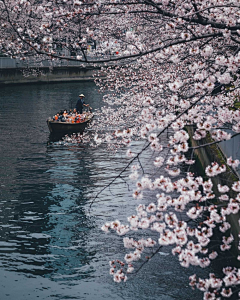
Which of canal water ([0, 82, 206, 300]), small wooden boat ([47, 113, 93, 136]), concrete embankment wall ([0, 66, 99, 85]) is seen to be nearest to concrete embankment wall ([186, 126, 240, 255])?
canal water ([0, 82, 206, 300])

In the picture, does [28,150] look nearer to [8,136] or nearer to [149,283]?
[8,136]

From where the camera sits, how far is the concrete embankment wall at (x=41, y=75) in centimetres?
5178

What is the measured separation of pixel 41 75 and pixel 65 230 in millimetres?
45852

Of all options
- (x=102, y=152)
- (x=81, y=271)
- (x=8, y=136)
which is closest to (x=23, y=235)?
(x=81, y=271)

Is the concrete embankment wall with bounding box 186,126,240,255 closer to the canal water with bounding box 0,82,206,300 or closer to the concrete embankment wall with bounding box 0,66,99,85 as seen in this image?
the canal water with bounding box 0,82,206,300

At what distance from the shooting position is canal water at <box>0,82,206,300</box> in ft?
31.2

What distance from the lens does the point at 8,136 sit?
24.7 m

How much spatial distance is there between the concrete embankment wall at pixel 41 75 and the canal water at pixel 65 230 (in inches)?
1173

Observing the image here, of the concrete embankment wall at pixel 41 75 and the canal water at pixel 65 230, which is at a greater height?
the concrete embankment wall at pixel 41 75

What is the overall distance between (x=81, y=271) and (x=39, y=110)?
83.1 ft

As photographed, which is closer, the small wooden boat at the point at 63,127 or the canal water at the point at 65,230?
the canal water at the point at 65,230

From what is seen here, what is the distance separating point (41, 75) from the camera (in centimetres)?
5619

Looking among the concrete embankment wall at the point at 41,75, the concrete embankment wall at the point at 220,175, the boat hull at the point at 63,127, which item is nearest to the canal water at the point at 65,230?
the concrete embankment wall at the point at 220,175

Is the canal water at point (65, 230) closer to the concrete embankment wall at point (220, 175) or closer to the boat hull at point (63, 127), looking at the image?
the concrete embankment wall at point (220, 175)
